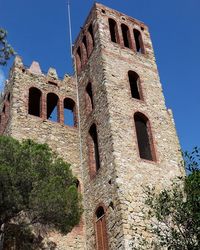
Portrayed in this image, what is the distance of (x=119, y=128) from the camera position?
16.5 meters

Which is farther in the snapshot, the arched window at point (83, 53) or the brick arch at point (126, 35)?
the brick arch at point (126, 35)

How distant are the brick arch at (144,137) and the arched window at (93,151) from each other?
1884 millimetres

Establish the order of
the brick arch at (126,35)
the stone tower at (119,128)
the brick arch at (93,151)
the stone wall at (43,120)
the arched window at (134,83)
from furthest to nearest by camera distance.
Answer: the brick arch at (126,35)
the arched window at (134,83)
the stone wall at (43,120)
the brick arch at (93,151)
the stone tower at (119,128)

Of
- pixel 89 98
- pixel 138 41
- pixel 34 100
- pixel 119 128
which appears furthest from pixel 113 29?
pixel 119 128

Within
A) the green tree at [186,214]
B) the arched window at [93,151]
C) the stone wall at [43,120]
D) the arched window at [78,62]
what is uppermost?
the arched window at [78,62]

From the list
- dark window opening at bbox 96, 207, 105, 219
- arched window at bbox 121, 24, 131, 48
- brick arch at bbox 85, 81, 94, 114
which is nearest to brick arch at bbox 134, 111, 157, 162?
dark window opening at bbox 96, 207, 105, 219

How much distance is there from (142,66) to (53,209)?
10064 mm

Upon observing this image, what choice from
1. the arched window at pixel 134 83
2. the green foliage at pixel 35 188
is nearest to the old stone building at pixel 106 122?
the arched window at pixel 134 83

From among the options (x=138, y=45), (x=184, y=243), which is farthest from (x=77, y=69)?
(x=184, y=243)

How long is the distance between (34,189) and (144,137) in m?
6.32

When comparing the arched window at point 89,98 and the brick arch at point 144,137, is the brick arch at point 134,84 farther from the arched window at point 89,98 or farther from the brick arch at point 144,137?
the arched window at point 89,98

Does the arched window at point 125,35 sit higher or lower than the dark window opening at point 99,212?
higher

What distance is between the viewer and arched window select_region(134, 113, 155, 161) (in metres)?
16.7

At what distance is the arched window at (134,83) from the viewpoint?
19.5 m
